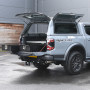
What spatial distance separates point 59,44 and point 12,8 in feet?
49.4

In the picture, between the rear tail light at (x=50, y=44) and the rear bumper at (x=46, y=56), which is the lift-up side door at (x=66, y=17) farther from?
the rear bumper at (x=46, y=56)

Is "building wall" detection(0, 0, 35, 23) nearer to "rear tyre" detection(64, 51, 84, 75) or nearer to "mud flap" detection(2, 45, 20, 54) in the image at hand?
"mud flap" detection(2, 45, 20, 54)

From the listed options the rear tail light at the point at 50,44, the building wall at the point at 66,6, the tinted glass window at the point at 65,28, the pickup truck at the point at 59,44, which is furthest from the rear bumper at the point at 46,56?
the building wall at the point at 66,6

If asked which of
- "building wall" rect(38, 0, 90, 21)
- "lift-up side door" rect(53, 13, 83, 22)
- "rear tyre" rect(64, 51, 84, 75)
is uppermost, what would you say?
"building wall" rect(38, 0, 90, 21)

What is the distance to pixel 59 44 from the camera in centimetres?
837

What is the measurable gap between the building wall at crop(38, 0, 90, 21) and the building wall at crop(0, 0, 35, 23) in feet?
3.41

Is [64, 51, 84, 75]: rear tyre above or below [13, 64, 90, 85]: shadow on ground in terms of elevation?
above

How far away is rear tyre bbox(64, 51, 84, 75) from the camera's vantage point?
8602 millimetres

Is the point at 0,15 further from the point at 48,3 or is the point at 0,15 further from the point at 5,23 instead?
the point at 48,3

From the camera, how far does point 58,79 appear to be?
26.6 ft

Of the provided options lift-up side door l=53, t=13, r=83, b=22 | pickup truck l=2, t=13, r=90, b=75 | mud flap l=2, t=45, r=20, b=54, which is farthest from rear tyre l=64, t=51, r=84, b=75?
mud flap l=2, t=45, r=20, b=54

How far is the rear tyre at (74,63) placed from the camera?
339 inches

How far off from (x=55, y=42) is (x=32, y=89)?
2.10 m

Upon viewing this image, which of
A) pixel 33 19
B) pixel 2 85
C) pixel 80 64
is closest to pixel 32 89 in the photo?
pixel 2 85
